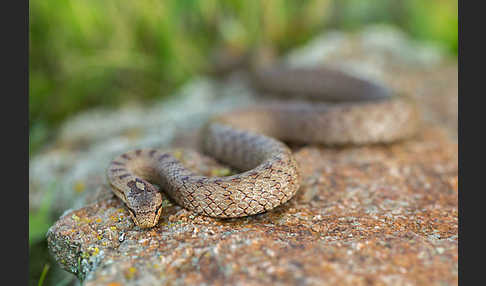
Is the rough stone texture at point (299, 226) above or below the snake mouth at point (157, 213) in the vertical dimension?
below

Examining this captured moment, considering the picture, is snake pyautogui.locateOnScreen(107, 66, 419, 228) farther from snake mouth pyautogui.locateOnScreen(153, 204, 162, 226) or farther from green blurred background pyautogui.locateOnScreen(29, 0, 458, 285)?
green blurred background pyautogui.locateOnScreen(29, 0, 458, 285)

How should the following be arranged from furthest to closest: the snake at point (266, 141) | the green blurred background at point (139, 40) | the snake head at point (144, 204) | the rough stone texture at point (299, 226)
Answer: the green blurred background at point (139, 40) → the snake at point (266, 141) → the snake head at point (144, 204) → the rough stone texture at point (299, 226)

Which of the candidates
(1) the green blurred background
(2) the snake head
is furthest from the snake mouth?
(1) the green blurred background

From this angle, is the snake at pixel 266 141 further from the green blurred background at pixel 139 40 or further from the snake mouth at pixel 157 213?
the green blurred background at pixel 139 40

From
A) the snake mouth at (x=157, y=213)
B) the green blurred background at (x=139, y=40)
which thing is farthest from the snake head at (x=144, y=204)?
the green blurred background at (x=139, y=40)

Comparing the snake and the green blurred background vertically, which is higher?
the green blurred background

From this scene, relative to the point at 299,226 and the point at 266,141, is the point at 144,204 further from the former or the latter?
the point at 266,141

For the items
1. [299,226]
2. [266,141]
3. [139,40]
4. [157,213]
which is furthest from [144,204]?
[139,40]
